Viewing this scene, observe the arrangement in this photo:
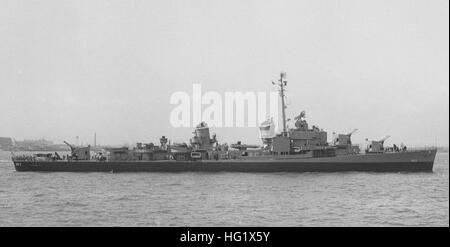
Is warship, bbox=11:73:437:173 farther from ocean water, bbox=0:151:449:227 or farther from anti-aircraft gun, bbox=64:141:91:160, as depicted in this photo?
ocean water, bbox=0:151:449:227

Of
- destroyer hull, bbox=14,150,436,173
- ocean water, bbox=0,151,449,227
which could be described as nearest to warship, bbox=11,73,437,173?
destroyer hull, bbox=14,150,436,173

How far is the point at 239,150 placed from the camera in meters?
55.4

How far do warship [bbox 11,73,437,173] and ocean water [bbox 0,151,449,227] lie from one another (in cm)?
387

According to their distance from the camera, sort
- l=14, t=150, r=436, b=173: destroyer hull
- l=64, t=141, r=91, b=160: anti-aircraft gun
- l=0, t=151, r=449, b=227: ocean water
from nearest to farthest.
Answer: l=0, t=151, r=449, b=227: ocean water, l=14, t=150, r=436, b=173: destroyer hull, l=64, t=141, r=91, b=160: anti-aircraft gun

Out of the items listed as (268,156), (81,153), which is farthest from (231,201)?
(81,153)

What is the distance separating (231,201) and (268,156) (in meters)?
22.4

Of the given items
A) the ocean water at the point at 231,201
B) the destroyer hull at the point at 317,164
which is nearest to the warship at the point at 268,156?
the destroyer hull at the point at 317,164

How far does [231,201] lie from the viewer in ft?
102

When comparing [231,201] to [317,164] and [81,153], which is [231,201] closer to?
[317,164]

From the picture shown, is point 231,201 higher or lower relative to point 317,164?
lower

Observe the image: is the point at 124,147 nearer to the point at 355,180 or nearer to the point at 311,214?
the point at 355,180

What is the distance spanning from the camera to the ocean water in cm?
2494

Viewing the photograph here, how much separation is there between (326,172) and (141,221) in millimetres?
30790

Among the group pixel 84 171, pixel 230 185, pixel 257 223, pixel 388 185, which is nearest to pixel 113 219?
pixel 257 223
